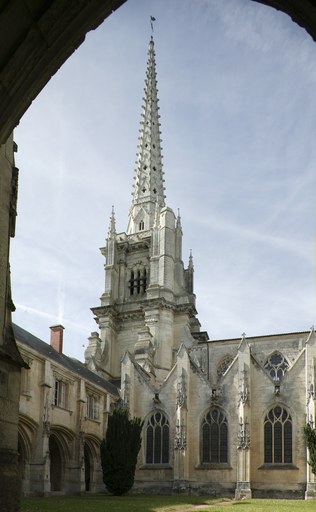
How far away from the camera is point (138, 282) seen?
55438 millimetres

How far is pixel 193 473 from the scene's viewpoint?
37.1 meters

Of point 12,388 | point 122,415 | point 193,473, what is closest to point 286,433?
point 193,473

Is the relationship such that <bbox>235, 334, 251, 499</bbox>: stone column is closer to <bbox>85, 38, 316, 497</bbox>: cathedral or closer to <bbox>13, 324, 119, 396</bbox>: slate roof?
<bbox>85, 38, 316, 497</bbox>: cathedral

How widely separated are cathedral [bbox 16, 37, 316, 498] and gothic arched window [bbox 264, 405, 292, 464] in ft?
0.19

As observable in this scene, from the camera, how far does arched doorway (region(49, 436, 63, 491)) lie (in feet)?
106

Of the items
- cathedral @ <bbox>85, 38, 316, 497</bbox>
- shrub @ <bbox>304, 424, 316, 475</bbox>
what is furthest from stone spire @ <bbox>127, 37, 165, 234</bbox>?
shrub @ <bbox>304, 424, 316, 475</bbox>

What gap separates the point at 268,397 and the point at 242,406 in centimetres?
175

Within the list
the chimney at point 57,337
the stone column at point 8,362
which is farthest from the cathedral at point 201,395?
the stone column at point 8,362

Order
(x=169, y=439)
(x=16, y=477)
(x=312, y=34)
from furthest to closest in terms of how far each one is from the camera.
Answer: (x=169, y=439)
(x=16, y=477)
(x=312, y=34)

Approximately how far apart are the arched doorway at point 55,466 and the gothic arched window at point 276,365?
17656 mm

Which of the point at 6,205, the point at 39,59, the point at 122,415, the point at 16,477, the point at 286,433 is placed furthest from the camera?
the point at 286,433

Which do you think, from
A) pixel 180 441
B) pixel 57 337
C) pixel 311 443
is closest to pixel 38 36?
pixel 311 443

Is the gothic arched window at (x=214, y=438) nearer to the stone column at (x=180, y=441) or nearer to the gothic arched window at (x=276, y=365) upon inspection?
the stone column at (x=180, y=441)

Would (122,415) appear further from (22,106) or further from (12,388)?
(22,106)
